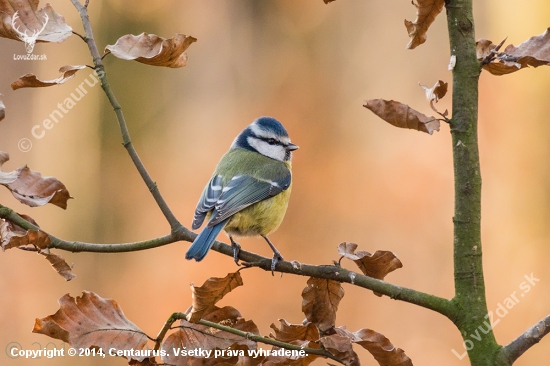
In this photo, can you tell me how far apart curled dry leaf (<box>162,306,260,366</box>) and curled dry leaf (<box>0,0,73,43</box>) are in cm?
61

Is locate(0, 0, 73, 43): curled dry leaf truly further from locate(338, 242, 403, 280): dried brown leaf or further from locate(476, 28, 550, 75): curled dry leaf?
locate(476, 28, 550, 75): curled dry leaf

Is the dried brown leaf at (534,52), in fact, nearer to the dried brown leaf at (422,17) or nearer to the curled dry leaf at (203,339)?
the dried brown leaf at (422,17)

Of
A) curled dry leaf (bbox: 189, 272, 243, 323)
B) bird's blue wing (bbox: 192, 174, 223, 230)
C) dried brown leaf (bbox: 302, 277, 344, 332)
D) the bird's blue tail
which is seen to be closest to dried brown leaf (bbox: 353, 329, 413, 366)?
dried brown leaf (bbox: 302, 277, 344, 332)

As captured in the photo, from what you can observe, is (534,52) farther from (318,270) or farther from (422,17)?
(318,270)

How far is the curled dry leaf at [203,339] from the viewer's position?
3.23 feet

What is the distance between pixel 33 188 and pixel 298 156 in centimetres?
277

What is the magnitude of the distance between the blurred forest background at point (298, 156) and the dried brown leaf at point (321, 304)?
222 cm

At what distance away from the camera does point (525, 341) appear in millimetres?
942

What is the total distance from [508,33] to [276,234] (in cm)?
195

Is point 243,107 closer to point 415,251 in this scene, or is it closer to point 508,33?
point 415,251

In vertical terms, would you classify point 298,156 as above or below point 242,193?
above

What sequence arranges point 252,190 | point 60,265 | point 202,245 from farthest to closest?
point 252,190 < point 202,245 < point 60,265

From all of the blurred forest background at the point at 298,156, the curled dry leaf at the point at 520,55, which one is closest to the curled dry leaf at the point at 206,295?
the curled dry leaf at the point at 520,55

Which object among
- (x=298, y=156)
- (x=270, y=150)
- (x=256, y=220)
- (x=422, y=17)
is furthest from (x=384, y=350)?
(x=298, y=156)
